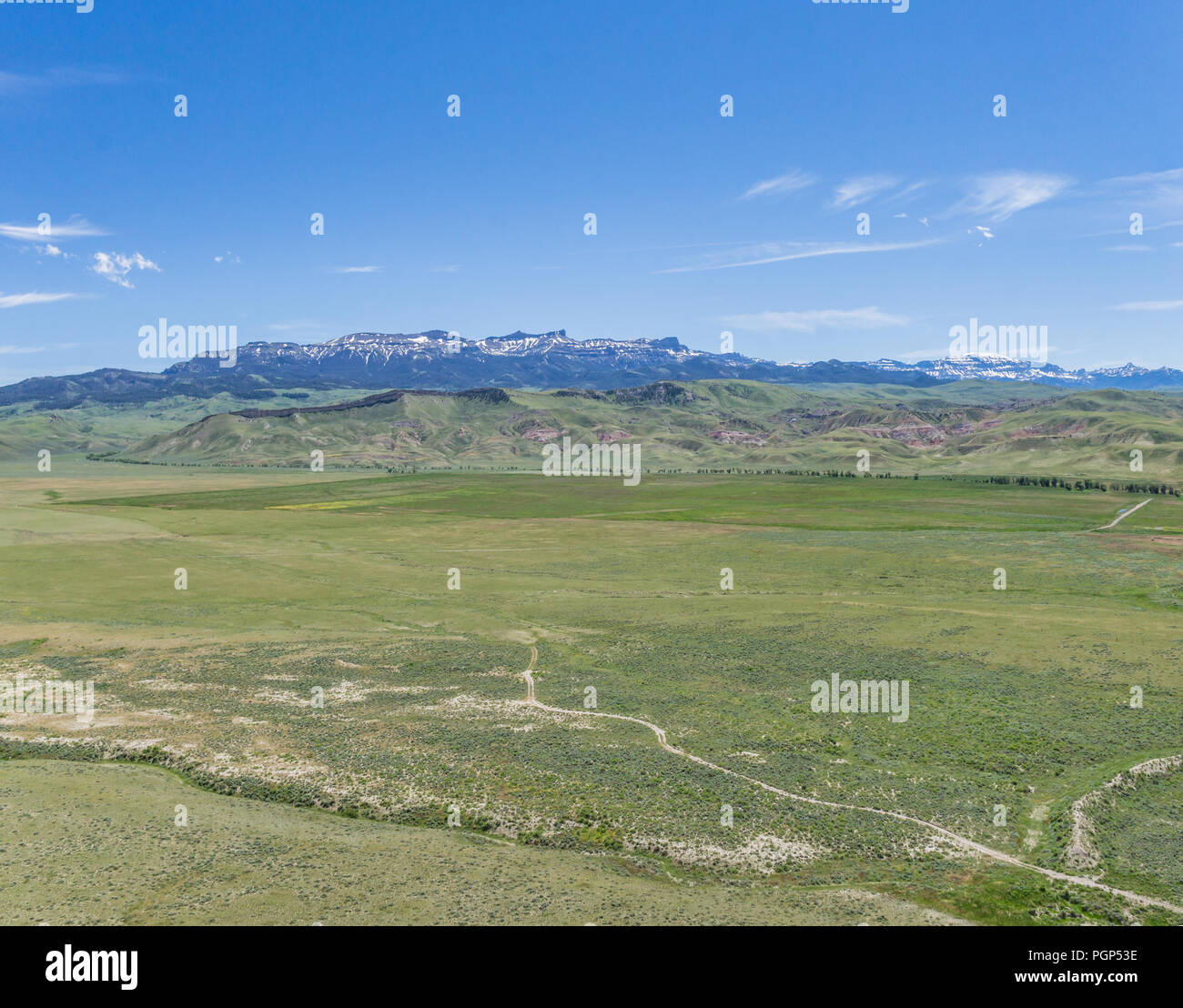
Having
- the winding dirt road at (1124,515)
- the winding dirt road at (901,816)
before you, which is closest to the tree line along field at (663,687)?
the winding dirt road at (901,816)

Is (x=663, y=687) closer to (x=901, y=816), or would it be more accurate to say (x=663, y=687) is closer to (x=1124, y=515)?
(x=901, y=816)

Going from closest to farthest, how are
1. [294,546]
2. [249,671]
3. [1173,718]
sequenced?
1. [1173,718]
2. [249,671]
3. [294,546]

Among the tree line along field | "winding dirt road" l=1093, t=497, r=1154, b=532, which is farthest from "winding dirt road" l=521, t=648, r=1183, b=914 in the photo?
"winding dirt road" l=1093, t=497, r=1154, b=532

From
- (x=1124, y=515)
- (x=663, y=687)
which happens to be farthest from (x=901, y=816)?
(x=1124, y=515)

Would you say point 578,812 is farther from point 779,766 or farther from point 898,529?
point 898,529

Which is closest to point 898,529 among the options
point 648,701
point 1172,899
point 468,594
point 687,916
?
point 468,594
